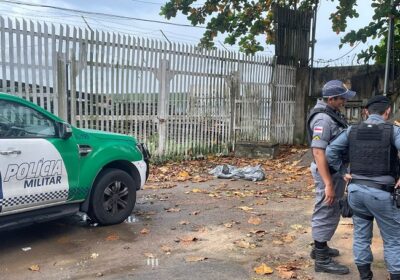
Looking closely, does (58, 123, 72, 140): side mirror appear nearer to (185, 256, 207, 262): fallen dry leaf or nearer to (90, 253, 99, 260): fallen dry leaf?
(90, 253, 99, 260): fallen dry leaf

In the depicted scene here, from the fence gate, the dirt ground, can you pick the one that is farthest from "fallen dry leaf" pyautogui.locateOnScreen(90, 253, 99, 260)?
the fence gate

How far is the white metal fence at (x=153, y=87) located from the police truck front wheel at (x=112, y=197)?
3.34 meters

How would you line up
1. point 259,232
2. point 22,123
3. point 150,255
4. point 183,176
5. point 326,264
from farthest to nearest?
1. point 183,176
2. point 259,232
3. point 22,123
4. point 150,255
5. point 326,264

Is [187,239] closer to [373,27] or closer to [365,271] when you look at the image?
[365,271]

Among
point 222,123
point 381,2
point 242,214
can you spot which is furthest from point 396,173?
point 381,2

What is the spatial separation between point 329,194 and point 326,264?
0.68 m

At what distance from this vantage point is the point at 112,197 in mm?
5746

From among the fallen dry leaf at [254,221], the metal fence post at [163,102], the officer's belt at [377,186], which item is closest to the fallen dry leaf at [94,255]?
the fallen dry leaf at [254,221]

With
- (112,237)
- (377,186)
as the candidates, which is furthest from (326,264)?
(112,237)

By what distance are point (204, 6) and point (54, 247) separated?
9.95m

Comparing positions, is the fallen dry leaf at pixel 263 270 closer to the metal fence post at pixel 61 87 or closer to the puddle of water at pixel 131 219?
the puddle of water at pixel 131 219

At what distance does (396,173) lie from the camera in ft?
11.8

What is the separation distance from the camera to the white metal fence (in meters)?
8.36

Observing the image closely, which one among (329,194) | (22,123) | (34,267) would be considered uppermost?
(22,123)
